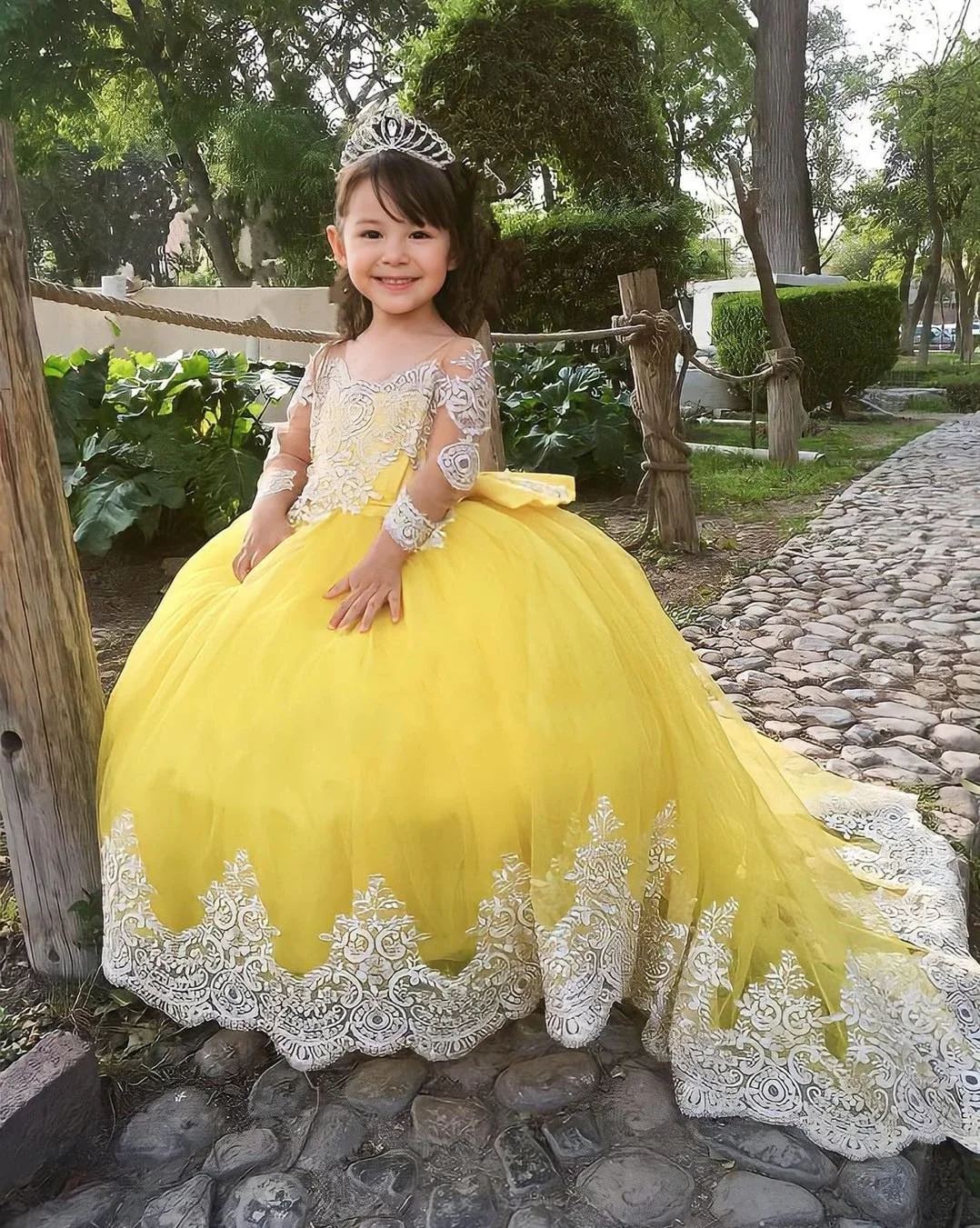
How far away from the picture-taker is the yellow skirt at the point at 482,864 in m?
1.41

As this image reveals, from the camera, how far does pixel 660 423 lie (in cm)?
495

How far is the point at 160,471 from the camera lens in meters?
4.45

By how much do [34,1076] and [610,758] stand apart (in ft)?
3.30

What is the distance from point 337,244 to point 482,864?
3.91 ft

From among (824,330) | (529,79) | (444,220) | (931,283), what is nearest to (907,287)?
(931,283)

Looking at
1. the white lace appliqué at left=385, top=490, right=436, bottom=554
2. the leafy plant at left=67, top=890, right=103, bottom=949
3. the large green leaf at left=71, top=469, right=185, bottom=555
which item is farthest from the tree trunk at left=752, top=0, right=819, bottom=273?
the leafy plant at left=67, top=890, right=103, bottom=949

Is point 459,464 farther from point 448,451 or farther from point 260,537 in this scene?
point 260,537

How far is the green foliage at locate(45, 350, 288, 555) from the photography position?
430 cm

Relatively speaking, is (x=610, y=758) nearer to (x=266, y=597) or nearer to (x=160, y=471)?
(x=266, y=597)

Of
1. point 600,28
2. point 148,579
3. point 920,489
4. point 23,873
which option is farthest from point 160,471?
point 600,28

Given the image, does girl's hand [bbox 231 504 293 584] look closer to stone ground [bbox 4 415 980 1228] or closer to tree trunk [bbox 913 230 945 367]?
stone ground [bbox 4 415 980 1228]

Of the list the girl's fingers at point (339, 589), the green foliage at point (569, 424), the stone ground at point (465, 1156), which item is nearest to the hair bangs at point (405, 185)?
the girl's fingers at point (339, 589)

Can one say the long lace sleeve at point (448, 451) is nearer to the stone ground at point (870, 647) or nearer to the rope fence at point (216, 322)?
the rope fence at point (216, 322)

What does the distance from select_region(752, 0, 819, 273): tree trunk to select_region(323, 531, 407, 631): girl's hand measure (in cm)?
1326
